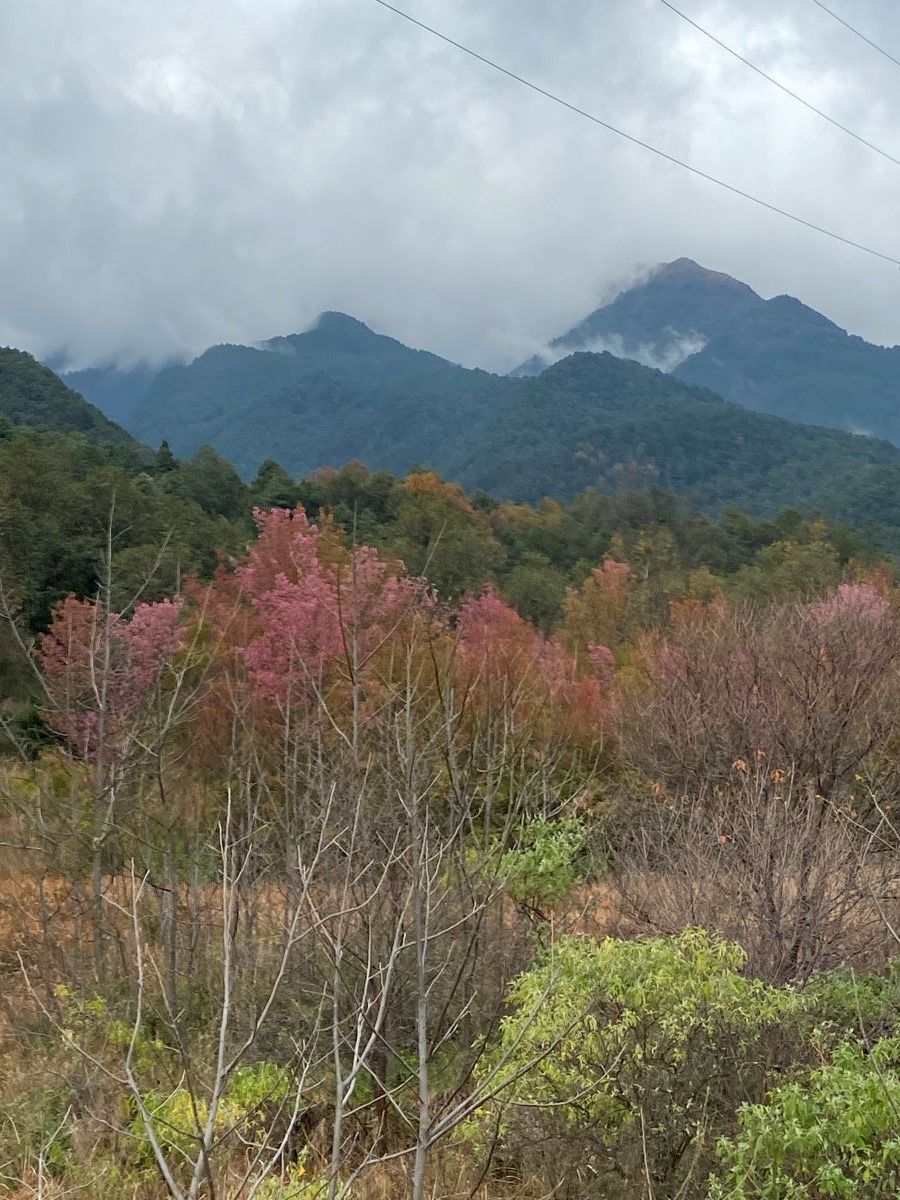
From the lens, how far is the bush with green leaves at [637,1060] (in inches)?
148

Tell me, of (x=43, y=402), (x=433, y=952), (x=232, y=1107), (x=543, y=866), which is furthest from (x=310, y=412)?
(x=232, y=1107)

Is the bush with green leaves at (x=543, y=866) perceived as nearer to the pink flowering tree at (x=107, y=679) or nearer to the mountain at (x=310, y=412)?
the pink flowering tree at (x=107, y=679)

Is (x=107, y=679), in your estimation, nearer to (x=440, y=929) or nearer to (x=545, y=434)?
(x=440, y=929)

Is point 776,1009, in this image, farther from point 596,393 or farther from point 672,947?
point 596,393

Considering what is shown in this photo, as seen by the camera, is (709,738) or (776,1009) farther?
(709,738)

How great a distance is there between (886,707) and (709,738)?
6.93ft

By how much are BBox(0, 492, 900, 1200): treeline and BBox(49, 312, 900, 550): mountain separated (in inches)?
2108

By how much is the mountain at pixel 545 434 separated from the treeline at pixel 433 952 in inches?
2108

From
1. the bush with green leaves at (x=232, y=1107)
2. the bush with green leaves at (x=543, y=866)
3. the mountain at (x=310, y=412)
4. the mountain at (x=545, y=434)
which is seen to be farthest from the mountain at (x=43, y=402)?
the mountain at (x=310, y=412)

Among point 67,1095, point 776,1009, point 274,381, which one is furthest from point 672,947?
point 274,381

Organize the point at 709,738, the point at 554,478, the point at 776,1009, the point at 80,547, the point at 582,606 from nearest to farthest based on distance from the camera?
the point at 776,1009 < the point at 709,738 < the point at 80,547 < the point at 582,606 < the point at 554,478

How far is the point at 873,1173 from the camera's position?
296 cm

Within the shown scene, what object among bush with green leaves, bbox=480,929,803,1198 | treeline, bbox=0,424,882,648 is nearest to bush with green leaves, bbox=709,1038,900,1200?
bush with green leaves, bbox=480,929,803,1198

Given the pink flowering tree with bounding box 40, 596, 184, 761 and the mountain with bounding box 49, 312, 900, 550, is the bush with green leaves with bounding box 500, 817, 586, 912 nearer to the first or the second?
the pink flowering tree with bounding box 40, 596, 184, 761
